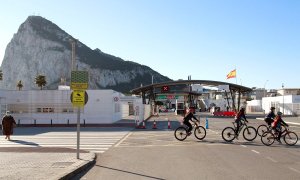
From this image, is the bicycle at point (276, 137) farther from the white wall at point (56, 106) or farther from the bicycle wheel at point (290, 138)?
the white wall at point (56, 106)

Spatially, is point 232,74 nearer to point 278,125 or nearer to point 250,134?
point 250,134

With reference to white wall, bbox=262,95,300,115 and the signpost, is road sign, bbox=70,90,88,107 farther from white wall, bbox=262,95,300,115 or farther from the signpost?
white wall, bbox=262,95,300,115

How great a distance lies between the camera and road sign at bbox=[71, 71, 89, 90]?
13852 millimetres

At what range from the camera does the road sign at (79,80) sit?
13.9m

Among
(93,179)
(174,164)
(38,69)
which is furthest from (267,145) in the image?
(38,69)

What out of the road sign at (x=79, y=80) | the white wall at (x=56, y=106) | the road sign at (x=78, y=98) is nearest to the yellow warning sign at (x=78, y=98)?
the road sign at (x=78, y=98)

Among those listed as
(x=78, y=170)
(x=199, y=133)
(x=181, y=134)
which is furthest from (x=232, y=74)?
(x=78, y=170)

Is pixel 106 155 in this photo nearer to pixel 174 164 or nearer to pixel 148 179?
pixel 174 164

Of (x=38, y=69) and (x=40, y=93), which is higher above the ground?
(x=38, y=69)

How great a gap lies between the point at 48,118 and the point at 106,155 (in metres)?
30.7

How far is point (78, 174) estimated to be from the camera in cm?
1098

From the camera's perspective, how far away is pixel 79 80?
13906 mm

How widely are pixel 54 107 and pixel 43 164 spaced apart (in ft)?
110

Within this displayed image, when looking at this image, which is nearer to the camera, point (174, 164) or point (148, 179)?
point (148, 179)
